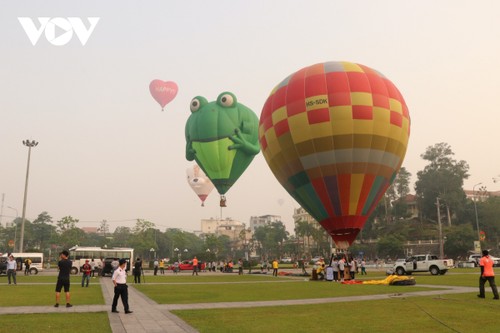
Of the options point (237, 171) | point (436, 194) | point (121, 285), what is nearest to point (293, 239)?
point (436, 194)

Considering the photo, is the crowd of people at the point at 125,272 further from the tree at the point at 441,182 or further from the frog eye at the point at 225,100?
the tree at the point at 441,182

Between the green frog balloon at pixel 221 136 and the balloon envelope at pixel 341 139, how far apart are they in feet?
82.5

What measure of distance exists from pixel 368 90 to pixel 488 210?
298 ft

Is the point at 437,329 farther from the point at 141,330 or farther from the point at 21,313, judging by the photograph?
the point at 21,313

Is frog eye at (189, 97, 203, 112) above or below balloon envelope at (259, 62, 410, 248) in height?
above

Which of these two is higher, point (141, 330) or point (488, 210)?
point (488, 210)

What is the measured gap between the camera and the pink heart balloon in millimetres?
62094

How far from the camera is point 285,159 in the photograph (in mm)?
31516

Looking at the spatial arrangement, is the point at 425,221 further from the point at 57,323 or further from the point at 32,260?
the point at 57,323

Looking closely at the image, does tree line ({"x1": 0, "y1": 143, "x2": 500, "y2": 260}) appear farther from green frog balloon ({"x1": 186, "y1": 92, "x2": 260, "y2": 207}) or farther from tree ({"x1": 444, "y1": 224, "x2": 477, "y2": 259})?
green frog balloon ({"x1": 186, "y1": 92, "x2": 260, "y2": 207})

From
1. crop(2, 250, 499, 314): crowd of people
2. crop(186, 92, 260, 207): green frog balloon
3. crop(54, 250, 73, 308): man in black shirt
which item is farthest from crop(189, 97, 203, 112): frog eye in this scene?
crop(54, 250, 73, 308): man in black shirt

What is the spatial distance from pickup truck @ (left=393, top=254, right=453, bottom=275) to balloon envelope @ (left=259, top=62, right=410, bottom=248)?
11.4 m

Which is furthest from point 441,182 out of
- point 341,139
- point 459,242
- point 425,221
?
point 341,139

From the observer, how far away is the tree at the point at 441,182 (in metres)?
110
